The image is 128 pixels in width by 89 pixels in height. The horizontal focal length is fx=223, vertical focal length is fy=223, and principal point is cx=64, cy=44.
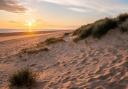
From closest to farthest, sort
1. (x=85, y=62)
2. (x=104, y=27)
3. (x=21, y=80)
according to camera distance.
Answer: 1. (x=21, y=80)
2. (x=85, y=62)
3. (x=104, y=27)

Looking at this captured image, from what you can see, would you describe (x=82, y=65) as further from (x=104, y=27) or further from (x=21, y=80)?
(x=104, y=27)

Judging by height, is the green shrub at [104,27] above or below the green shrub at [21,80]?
above

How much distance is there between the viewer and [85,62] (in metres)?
8.24

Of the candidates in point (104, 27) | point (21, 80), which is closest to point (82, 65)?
point (21, 80)

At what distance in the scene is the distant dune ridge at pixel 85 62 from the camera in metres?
6.25

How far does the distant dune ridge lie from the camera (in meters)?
6.25

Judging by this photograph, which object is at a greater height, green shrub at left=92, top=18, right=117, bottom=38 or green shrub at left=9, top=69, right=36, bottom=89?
green shrub at left=92, top=18, right=117, bottom=38

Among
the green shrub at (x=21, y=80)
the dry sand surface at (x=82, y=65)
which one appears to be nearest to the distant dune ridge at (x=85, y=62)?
the dry sand surface at (x=82, y=65)

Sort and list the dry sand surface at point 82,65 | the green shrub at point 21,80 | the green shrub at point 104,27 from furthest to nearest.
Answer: the green shrub at point 104,27 → the green shrub at point 21,80 → the dry sand surface at point 82,65

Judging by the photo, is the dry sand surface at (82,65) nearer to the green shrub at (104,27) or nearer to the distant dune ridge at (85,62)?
the distant dune ridge at (85,62)

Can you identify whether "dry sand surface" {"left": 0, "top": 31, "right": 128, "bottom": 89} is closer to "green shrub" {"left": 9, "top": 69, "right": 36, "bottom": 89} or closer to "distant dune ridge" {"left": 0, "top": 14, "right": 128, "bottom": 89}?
"distant dune ridge" {"left": 0, "top": 14, "right": 128, "bottom": 89}

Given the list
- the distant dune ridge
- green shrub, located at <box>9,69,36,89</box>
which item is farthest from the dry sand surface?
green shrub, located at <box>9,69,36,89</box>

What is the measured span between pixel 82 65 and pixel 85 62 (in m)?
0.33

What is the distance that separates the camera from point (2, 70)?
9.17 m
